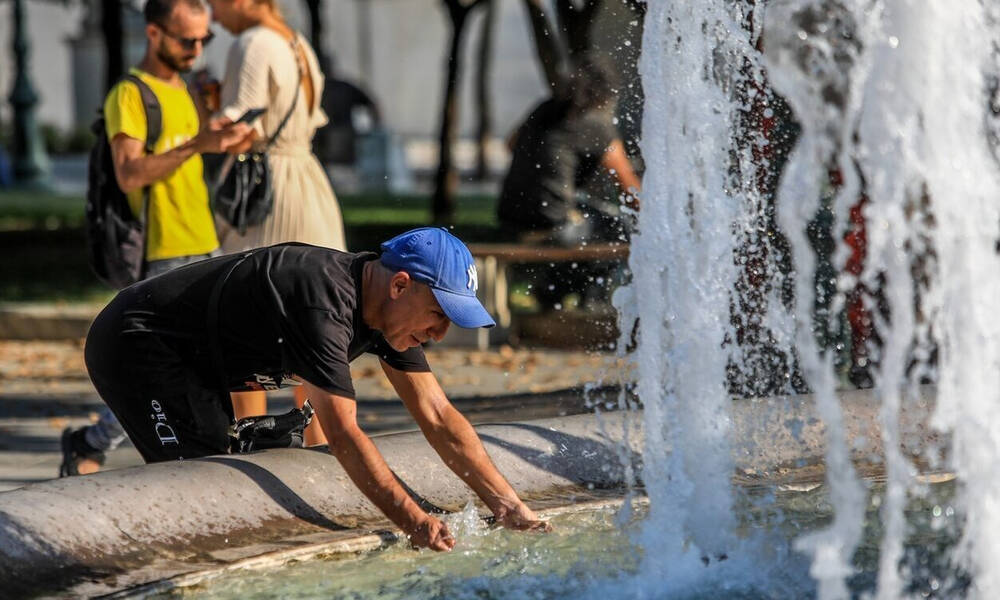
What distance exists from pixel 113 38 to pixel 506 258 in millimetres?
6340

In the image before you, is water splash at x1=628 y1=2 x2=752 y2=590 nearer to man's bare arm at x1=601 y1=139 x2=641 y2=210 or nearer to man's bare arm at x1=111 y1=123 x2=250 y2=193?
man's bare arm at x1=111 y1=123 x2=250 y2=193

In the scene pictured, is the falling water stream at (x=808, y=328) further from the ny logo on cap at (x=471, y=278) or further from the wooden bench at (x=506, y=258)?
the wooden bench at (x=506, y=258)

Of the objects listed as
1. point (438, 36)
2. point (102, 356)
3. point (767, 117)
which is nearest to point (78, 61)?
point (438, 36)

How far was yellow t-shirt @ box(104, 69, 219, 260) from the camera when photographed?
4.75m

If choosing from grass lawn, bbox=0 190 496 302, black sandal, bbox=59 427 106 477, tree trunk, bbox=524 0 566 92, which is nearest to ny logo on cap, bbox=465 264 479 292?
black sandal, bbox=59 427 106 477

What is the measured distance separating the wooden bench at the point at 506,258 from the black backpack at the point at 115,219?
2721mm

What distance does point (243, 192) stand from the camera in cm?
492

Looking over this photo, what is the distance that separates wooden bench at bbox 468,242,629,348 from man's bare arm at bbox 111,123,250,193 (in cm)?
282

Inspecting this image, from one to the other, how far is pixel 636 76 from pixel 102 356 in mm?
2412

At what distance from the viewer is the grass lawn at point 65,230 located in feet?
35.9

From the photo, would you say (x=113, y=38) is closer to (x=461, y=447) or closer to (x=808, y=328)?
(x=461, y=447)

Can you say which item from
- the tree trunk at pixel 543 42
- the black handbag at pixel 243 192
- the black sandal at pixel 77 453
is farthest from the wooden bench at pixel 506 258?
the tree trunk at pixel 543 42

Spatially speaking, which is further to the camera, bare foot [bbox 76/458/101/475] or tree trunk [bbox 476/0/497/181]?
tree trunk [bbox 476/0/497/181]

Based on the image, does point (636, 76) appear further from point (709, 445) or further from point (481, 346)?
point (481, 346)
